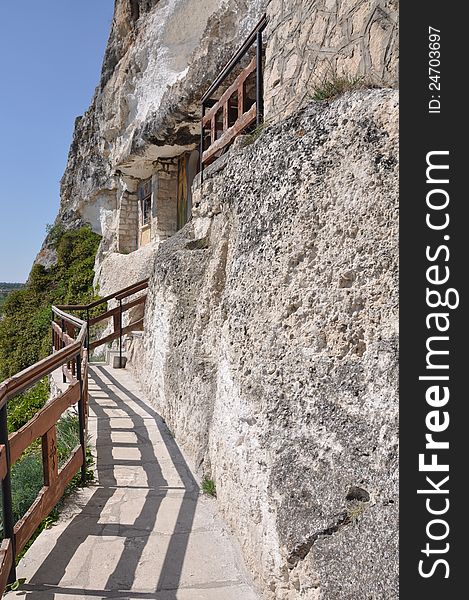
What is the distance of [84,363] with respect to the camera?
4863 mm

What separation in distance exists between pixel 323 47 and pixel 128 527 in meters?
3.15

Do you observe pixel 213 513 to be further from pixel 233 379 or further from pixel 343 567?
pixel 343 567

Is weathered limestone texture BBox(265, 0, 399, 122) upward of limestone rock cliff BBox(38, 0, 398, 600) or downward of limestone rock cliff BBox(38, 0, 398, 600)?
upward

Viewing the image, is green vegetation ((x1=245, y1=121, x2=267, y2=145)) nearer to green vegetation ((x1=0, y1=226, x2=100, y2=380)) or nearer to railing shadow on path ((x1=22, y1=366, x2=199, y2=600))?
railing shadow on path ((x1=22, y1=366, x2=199, y2=600))

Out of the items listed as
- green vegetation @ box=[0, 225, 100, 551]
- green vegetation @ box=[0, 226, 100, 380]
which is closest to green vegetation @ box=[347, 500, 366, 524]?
green vegetation @ box=[0, 225, 100, 551]

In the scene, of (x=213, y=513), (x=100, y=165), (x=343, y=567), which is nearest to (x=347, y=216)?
(x=343, y=567)

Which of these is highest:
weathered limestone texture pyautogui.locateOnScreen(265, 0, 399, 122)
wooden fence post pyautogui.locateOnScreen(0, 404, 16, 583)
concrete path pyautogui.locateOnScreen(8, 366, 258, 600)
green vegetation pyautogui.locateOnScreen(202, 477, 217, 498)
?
weathered limestone texture pyautogui.locateOnScreen(265, 0, 399, 122)

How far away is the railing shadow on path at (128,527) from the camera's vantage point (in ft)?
8.61

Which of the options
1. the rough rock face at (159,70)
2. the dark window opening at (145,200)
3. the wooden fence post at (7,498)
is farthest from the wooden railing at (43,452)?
the dark window opening at (145,200)

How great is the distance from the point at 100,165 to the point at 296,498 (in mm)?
16932

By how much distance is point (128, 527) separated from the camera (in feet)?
10.8

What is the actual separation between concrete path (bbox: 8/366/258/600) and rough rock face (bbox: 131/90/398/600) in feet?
0.68

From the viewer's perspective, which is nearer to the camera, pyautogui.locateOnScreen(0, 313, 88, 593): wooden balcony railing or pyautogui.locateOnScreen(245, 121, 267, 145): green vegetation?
pyautogui.locateOnScreen(0, 313, 88, 593): wooden balcony railing

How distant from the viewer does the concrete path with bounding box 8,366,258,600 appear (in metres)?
2.64
